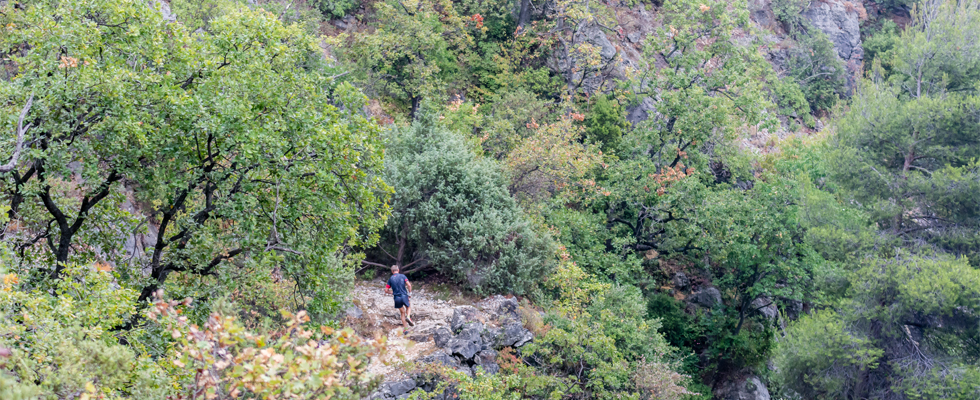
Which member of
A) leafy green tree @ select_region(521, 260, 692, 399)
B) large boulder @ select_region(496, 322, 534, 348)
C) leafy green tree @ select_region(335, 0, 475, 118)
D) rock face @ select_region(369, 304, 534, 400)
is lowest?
leafy green tree @ select_region(521, 260, 692, 399)

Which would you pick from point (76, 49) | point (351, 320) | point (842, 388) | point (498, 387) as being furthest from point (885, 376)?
point (76, 49)

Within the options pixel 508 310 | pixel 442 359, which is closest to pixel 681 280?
pixel 508 310

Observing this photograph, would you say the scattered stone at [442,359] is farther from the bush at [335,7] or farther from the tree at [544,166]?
the bush at [335,7]

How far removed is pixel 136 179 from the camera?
354 inches

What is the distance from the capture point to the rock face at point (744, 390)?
2288 cm

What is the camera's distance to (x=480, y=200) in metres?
18.2

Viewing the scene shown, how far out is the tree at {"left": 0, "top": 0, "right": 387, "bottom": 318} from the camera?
8531 millimetres

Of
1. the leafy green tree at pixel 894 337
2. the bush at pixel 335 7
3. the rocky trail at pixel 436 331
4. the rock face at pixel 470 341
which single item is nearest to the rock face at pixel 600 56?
the bush at pixel 335 7

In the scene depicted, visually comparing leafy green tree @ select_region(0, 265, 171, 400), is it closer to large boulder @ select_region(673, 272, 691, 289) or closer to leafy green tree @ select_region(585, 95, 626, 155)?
leafy green tree @ select_region(585, 95, 626, 155)

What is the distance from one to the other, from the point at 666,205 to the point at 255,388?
18908 mm

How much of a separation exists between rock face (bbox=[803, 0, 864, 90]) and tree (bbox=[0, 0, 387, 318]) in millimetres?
35334

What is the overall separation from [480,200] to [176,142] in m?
10.1

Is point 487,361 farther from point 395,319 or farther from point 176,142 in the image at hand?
point 176,142

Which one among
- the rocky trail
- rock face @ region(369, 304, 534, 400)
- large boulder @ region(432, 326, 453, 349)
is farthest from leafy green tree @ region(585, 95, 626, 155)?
large boulder @ region(432, 326, 453, 349)
